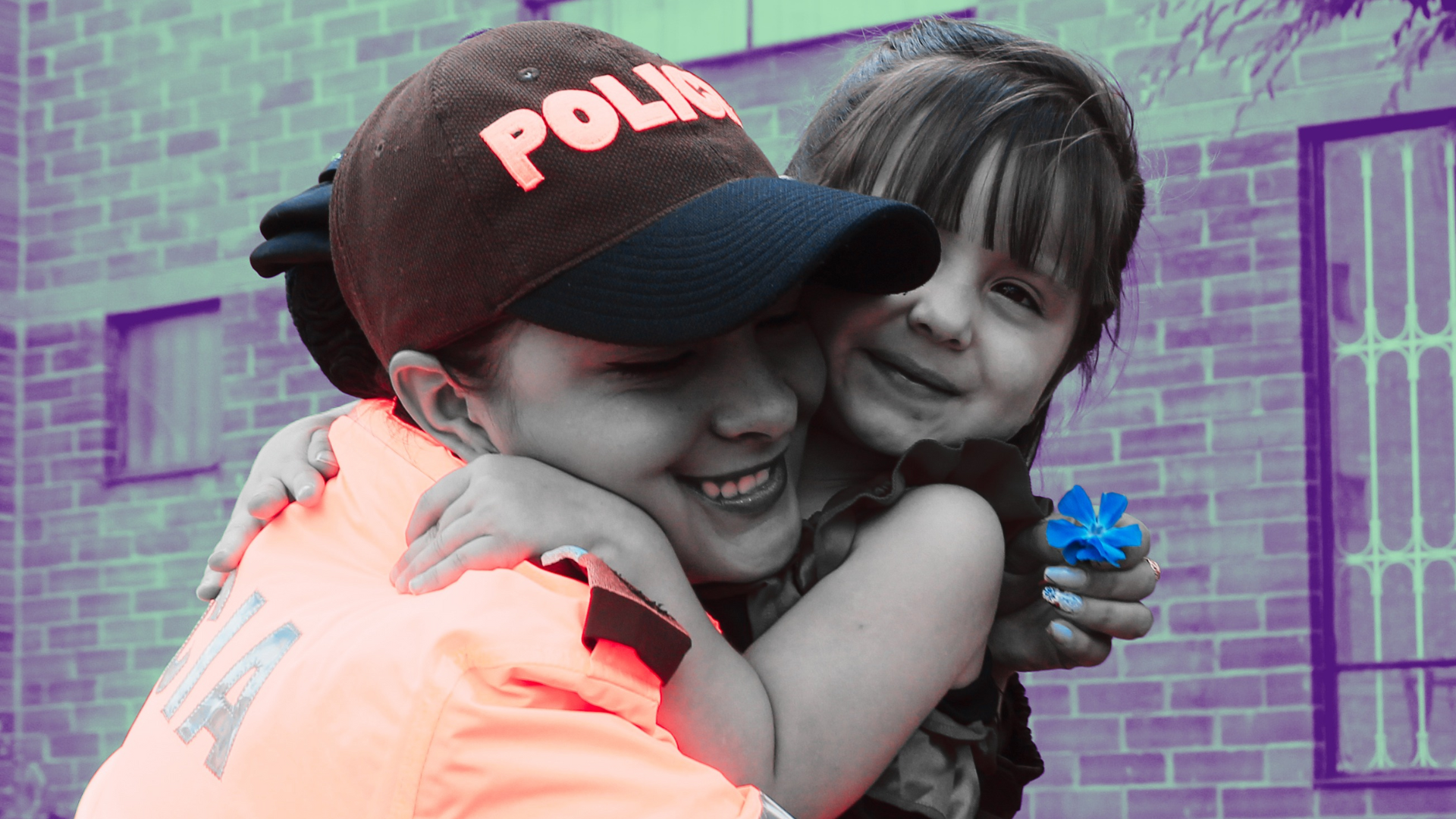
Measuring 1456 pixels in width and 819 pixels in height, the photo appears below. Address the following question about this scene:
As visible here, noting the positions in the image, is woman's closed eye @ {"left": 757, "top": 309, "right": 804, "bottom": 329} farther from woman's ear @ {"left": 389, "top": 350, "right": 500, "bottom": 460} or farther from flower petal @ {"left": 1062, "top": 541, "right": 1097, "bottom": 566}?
flower petal @ {"left": 1062, "top": 541, "right": 1097, "bottom": 566}

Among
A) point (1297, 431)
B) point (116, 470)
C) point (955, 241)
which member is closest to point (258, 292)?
point (116, 470)

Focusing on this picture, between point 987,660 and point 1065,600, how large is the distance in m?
0.10

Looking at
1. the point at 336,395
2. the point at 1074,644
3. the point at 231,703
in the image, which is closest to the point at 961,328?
the point at 1074,644

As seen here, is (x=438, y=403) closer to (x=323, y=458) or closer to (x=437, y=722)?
(x=323, y=458)

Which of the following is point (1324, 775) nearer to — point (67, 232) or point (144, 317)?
point (144, 317)

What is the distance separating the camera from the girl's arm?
1.02m

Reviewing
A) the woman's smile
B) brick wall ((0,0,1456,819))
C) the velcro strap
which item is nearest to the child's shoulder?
the woman's smile

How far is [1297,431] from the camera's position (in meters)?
3.63

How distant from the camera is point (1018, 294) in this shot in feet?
4.90

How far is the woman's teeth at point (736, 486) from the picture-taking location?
1.15m

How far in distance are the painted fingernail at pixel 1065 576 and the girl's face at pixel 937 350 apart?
0.16m

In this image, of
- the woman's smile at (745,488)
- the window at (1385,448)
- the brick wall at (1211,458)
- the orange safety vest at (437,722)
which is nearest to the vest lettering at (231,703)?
the orange safety vest at (437,722)

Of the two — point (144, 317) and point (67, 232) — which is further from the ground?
point (67, 232)

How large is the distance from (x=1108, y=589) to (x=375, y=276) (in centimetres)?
79
